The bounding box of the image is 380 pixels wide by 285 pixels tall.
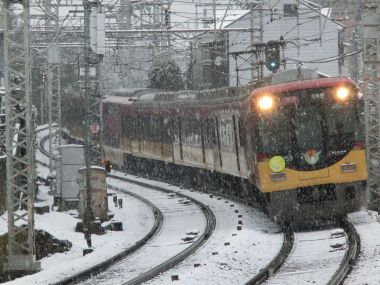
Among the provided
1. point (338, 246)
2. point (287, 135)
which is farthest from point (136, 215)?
point (338, 246)

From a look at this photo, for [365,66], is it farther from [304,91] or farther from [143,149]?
[143,149]

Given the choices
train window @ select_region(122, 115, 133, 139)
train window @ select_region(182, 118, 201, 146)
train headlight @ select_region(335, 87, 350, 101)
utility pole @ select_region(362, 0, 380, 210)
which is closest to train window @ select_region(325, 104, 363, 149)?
train headlight @ select_region(335, 87, 350, 101)

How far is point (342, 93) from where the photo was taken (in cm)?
1512

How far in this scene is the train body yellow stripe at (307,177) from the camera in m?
15.0

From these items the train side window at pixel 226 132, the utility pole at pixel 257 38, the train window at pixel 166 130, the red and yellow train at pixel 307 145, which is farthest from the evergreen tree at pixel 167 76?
the red and yellow train at pixel 307 145

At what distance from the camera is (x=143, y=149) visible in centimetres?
3164

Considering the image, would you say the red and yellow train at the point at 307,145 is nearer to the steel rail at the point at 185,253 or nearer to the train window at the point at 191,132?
the steel rail at the point at 185,253

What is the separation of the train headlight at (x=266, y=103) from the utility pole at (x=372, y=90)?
2.22m

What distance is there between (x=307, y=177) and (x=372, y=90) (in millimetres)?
2661

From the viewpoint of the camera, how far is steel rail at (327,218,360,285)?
33.5ft

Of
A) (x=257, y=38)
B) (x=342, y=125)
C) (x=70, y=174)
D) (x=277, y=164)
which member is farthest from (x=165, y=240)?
(x=257, y=38)

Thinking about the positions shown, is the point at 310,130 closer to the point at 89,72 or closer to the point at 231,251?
the point at 231,251

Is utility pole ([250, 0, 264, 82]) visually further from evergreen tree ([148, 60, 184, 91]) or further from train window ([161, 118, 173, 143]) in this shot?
evergreen tree ([148, 60, 184, 91])

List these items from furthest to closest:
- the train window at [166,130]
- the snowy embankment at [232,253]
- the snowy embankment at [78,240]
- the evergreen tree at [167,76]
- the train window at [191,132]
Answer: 1. the evergreen tree at [167,76]
2. the train window at [166,130]
3. the train window at [191,132]
4. the snowy embankment at [78,240]
5. the snowy embankment at [232,253]
